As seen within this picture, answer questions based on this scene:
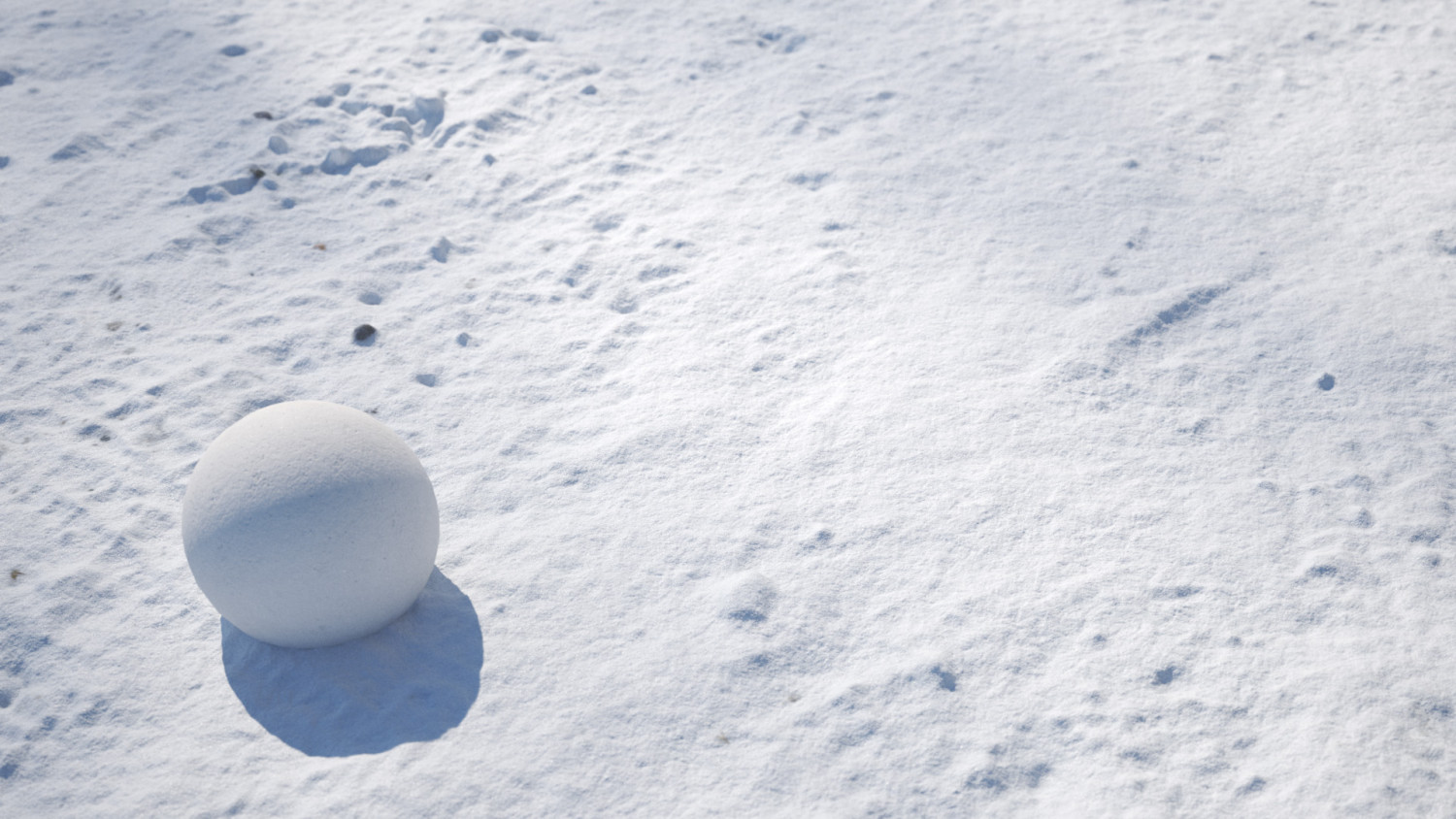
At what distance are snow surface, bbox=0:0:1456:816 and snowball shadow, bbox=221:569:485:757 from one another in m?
0.02

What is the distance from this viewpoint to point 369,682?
3293mm

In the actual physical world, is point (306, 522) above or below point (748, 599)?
above

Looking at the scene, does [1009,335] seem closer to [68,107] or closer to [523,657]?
[523,657]

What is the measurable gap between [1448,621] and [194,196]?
19.3ft

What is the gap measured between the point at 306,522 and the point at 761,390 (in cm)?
199

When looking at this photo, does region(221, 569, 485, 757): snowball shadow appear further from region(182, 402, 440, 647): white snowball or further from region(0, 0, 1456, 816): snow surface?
region(182, 402, 440, 647): white snowball

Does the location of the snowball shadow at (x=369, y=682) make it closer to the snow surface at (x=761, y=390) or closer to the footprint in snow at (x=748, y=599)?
the snow surface at (x=761, y=390)

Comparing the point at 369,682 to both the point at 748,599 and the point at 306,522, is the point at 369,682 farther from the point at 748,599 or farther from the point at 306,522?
the point at 748,599

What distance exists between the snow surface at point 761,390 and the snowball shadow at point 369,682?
0.02 meters

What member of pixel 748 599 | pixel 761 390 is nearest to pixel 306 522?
pixel 748 599

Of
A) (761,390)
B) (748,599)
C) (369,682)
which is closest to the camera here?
(369,682)

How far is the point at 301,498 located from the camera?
3.02 m

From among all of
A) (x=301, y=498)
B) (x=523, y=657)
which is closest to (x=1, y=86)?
(x=301, y=498)

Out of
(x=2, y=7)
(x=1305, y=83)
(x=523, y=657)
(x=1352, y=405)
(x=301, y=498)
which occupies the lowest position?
(x=523, y=657)
